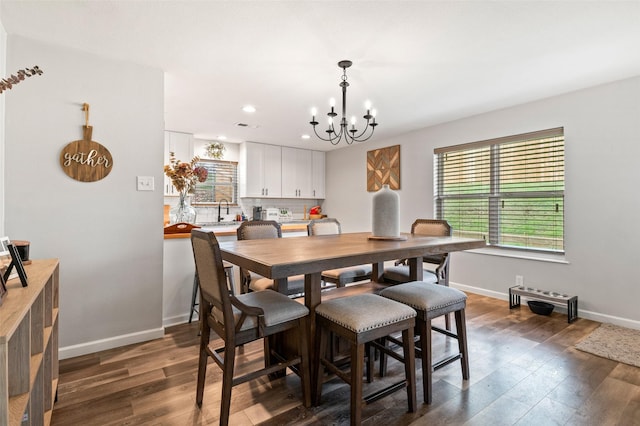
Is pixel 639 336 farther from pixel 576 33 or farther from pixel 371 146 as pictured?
pixel 371 146

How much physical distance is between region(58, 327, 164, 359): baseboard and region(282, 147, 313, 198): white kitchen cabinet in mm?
3662

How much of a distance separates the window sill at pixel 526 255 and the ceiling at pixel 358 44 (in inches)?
68.4

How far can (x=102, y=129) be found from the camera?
8.11 feet

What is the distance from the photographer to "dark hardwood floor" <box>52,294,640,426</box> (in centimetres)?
167

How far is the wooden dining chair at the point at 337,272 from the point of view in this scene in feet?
8.96

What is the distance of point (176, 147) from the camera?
4.88 metres

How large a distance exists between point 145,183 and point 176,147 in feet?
8.14

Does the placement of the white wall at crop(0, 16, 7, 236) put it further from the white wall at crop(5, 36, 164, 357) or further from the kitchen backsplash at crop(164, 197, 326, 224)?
the kitchen backsplash at crop(164, 197, 326, 224)

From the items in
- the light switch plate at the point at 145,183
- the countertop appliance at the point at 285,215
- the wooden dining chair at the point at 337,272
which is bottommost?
the wooden dining chair at the point at 337,272

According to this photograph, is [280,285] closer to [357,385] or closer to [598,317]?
[357,385]

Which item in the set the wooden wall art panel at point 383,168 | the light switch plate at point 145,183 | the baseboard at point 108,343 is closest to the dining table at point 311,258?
the light switch plate at point 145,183

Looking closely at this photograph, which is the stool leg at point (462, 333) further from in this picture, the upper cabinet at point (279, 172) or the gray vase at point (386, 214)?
the upper cabinet at point (279, 172)

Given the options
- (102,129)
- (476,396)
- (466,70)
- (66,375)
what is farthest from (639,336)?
(102,129)

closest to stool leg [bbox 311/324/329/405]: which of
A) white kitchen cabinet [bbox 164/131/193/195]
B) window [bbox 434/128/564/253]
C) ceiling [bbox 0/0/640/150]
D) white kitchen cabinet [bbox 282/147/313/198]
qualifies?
ceiling [bbox 0/0/640/150]
